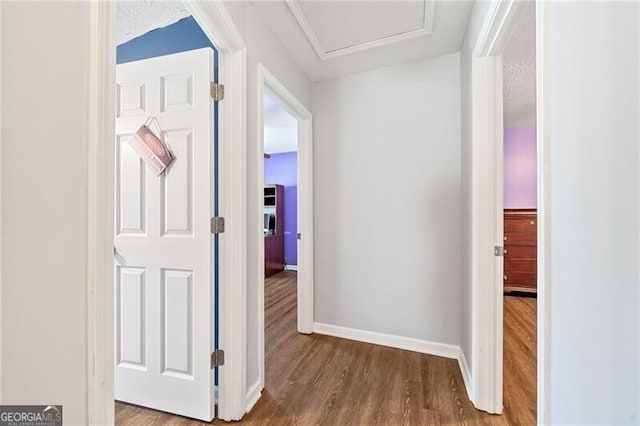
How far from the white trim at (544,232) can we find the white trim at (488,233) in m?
0.78

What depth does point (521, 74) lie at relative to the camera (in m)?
2.60

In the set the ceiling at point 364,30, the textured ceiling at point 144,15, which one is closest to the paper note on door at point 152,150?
the textured ceiling at point 144,15

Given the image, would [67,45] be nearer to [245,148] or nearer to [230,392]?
[245,148]

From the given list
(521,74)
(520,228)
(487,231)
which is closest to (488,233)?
(487,231)

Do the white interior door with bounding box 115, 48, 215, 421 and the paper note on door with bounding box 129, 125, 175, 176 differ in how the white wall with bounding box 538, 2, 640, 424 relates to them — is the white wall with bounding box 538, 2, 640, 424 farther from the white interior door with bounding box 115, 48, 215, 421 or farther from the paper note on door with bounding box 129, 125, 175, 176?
the paper note on door with bounding box 129, 125, 175, 176

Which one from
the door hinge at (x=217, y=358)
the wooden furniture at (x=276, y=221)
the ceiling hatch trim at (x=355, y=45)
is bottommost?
the door hinge at (x=217, y=358)

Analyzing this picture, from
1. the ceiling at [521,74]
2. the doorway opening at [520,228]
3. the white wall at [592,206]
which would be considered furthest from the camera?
the ceiling at [521,74]

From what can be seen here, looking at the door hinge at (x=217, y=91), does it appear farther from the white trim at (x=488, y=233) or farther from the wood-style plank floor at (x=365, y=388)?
the wood-style plank floor at (x=365, y=388)

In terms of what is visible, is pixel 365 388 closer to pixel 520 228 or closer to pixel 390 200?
pixel 390 200

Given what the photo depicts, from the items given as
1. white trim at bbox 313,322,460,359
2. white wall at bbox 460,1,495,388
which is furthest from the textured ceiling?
white trim at bbox 313,322,460,359

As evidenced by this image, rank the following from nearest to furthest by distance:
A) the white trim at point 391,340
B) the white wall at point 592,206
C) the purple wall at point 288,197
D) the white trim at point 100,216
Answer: the white wall at point 592,206 < the white trim at point 100,216 < the white trim at point 391,340 < the purple wall at point 288,197

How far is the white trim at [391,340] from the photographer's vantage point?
2.14m

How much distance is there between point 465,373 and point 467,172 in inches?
53.2

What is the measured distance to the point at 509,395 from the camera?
5.48 ft
